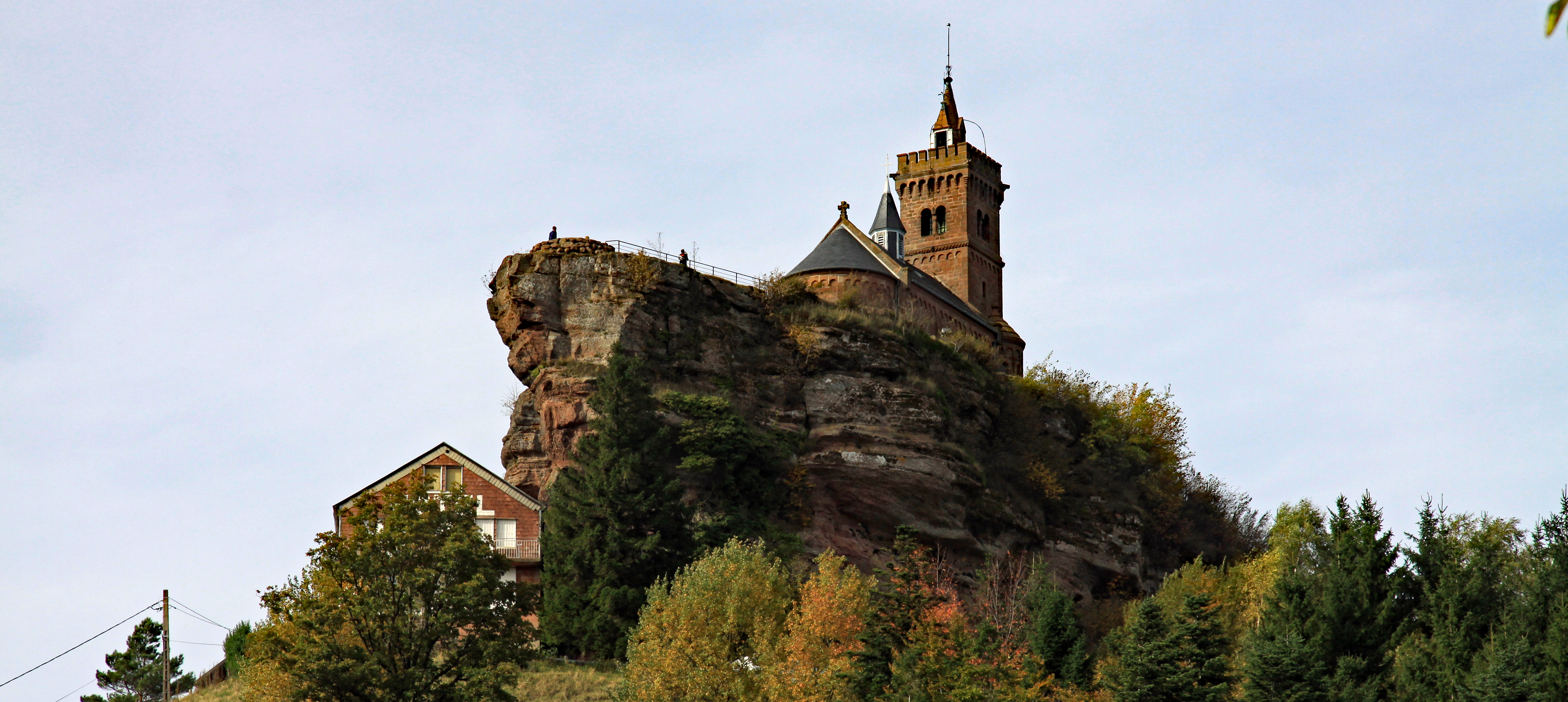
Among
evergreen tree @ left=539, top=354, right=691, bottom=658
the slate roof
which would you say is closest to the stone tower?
the slate roof

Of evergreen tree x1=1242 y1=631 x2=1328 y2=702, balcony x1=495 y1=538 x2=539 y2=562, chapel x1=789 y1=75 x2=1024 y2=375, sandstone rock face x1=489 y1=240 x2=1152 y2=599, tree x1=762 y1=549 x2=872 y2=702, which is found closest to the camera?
evergreen tree x1=1242 y1=631 x2=1328 y2=702

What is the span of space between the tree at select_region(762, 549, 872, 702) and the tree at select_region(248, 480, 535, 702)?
6.92 metres

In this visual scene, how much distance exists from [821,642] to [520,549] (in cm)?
1541

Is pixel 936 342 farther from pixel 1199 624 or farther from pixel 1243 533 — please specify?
pixel 1199 624

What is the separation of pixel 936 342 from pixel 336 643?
3385 cm

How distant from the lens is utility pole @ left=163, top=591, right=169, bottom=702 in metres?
46.9

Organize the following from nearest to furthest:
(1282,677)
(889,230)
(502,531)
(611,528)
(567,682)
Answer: (1282,677)
(567,682)
(611,528)
(502,531)
(889,230)

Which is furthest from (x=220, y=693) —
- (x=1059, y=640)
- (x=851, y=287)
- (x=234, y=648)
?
(x=851, y=287)

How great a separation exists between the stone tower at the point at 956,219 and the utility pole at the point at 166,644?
50945mm

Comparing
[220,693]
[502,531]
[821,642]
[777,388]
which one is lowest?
[220,693]

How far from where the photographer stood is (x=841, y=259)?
7406 centimetres

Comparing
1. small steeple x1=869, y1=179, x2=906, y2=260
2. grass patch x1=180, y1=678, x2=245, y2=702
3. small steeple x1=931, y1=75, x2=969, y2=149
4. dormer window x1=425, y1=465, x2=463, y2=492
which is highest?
small steeple x1=931, y1=75, x2=969, y2=149

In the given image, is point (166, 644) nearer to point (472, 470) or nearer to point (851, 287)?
point (472, 470)

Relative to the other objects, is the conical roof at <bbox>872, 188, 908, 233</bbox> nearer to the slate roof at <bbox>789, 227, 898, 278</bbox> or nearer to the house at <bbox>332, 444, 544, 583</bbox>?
the slate roof at <bbox>789, 227, 898, 278</bbox>
